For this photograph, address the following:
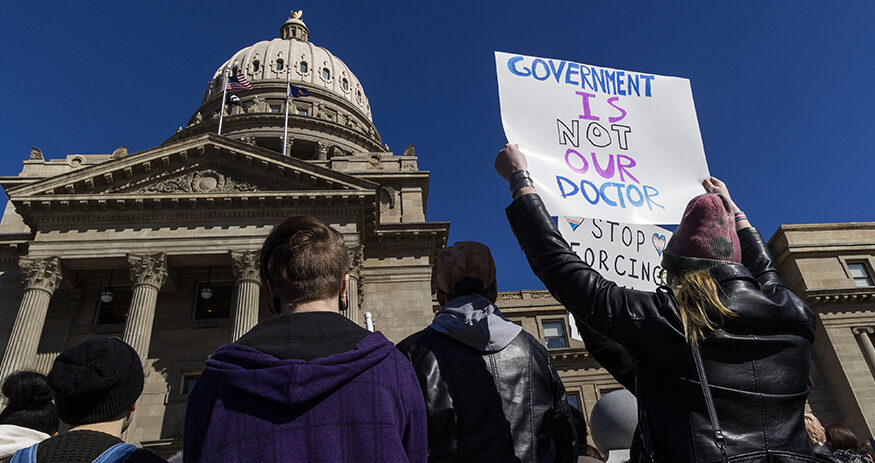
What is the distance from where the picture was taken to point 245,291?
20.3 metres

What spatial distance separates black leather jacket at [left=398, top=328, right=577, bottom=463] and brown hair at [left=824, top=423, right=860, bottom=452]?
4.22 meters

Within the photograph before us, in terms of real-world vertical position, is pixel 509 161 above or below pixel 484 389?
above

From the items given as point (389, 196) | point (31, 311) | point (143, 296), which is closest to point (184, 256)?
point (143, 296)

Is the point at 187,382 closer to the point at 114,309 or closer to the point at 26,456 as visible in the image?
the point at 114,309

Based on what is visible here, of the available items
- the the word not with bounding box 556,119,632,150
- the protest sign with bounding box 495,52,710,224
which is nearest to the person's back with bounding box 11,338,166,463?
the protest sign with bounding box 495,52,710,224

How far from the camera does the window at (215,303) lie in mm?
23594

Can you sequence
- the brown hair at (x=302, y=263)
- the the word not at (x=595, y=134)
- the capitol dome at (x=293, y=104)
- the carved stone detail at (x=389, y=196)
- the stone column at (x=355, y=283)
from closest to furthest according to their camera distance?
the brown hair at (x=302, y=263)
the the word not at (x=595, y=134)
the stone column at (x=355, y=283)
the carved stone detail at (x=389, y=196)
the capitol dome at (x=293, y=104)

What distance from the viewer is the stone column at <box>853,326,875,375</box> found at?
92.0 ft

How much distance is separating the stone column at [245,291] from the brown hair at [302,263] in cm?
1803

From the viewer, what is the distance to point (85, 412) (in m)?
2.68

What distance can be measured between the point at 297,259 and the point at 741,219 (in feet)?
9.19

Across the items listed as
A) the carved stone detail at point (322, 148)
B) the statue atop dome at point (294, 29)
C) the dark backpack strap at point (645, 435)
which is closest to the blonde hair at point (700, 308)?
the dark backpack strap at point (645, 435)

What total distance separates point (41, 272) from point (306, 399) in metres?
23.1

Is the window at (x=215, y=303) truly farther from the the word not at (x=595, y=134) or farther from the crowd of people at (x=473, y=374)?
the the word not at (x=595, y=134)
